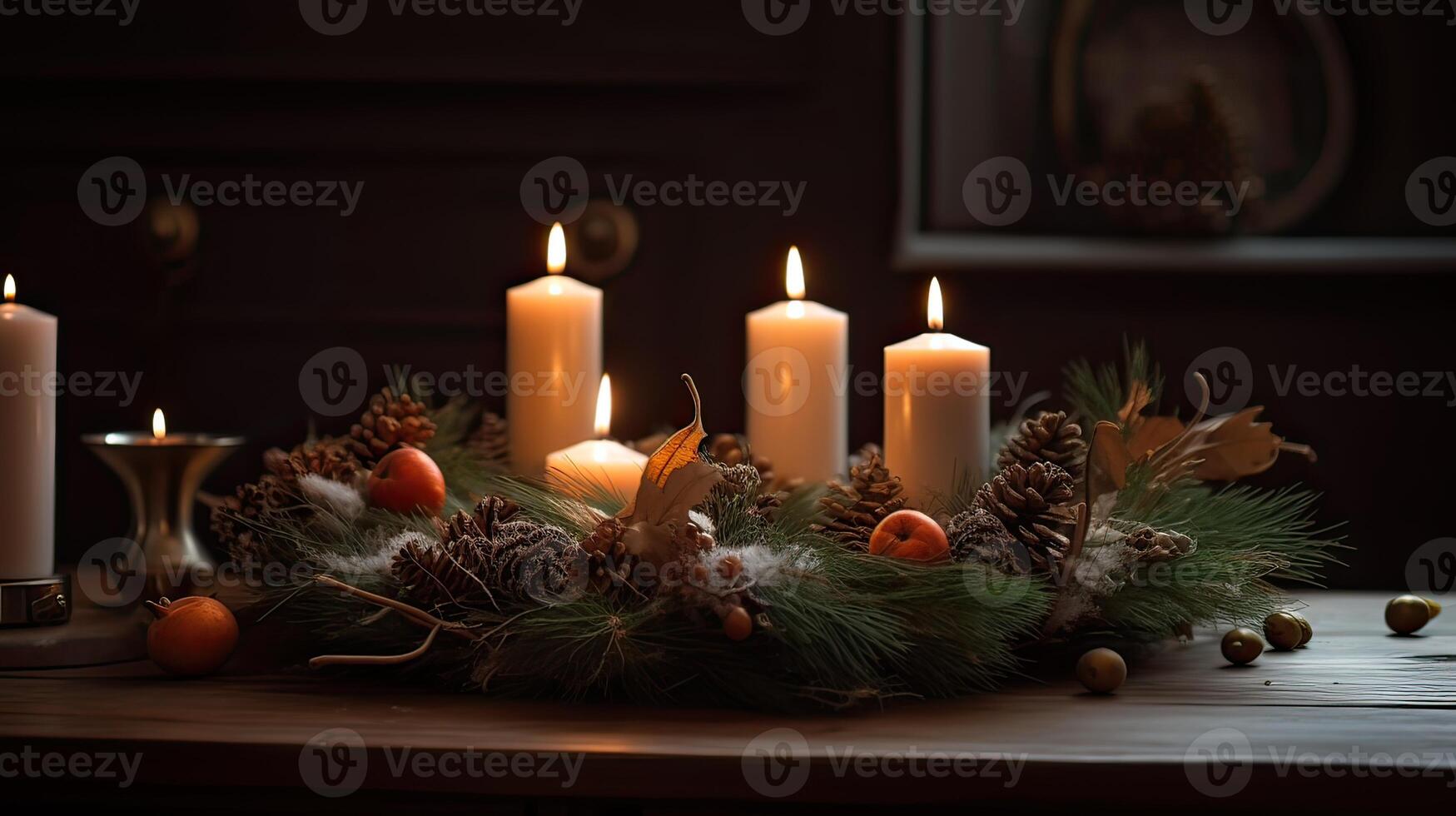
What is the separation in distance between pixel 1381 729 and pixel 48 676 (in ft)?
2.39

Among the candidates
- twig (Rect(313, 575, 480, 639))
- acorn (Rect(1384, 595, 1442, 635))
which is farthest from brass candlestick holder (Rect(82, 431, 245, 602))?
acorn (Rect(1384, 595, 1442, 635))

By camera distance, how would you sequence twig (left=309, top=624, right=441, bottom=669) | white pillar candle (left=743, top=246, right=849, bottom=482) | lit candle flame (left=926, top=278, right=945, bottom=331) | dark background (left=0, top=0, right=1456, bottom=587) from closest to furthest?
twig (left=309, top=624, right=441, bottom=669), lit candle flame (left=926, top=278, right=945, bottom=331), white pillar candle (left=743, top=246, right=849, bottom=482), dark background (left=0, top=0, right=1456, bottom=587)

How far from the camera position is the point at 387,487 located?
0.78 metres

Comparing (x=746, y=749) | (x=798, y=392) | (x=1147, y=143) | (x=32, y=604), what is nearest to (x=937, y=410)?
(x=798, y=392)

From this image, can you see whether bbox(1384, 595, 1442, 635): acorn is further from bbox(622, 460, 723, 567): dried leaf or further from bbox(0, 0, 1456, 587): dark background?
bbox(0, 0, 1456, 587): dark background

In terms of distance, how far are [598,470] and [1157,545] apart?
1.22 feet

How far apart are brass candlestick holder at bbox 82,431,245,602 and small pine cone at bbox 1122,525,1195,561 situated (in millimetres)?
655

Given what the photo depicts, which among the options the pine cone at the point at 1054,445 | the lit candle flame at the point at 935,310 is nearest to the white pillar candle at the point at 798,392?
the lit candle flame at the point at 935,310

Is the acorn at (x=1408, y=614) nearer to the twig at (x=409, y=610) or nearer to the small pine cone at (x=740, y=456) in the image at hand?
the small pine cone at (x=740, y=456)

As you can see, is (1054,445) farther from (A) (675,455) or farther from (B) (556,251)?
(B) (556,251)

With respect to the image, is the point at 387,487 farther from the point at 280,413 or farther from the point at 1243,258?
the point at 1243,258

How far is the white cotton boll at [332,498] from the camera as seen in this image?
2.56ft

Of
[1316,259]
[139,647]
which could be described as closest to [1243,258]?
[1316,259]

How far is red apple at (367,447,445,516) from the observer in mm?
782
